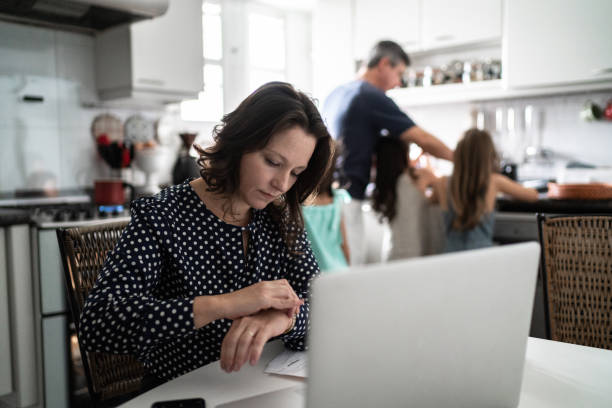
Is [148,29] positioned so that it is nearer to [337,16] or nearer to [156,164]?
[156,164]

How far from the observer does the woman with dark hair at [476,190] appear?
231 centimetres

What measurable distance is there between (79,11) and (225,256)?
6.82 feet

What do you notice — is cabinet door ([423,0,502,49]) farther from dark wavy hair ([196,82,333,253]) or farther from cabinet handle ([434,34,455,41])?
dark wavy hair ([196,82,333,253])

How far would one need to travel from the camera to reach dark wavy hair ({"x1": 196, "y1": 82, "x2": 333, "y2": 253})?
1.03m

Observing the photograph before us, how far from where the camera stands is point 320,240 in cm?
220

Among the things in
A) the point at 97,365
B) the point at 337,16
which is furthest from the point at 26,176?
the point at 337,16

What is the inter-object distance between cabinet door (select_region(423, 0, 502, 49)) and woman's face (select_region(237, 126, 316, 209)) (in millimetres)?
2736

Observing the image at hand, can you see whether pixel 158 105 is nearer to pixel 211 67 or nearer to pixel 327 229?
pixel 211 67

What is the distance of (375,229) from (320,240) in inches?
45.3

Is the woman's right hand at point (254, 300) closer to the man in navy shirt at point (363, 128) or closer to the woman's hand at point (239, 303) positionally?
the woman's hand at point (239, 303)

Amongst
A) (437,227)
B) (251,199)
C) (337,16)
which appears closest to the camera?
(251,199)

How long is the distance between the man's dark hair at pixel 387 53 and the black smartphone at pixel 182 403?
7.76 feet

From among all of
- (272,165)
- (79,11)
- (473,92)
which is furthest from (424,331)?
(473,92)

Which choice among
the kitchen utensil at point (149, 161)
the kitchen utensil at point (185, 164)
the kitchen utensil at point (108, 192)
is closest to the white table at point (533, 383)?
the kitchen utensil at point (108, 192)
